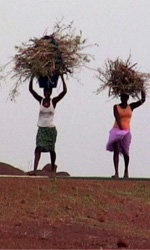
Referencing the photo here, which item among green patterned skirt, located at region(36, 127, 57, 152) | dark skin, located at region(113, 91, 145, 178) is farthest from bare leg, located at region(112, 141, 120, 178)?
green patterned skirt, located at region(36, 127, 57, 152)

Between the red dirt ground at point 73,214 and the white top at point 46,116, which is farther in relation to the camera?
the white top at point 46,116

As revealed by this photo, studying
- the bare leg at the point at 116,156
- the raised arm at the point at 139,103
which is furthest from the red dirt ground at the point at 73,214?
the raised arm at the point at 139,103

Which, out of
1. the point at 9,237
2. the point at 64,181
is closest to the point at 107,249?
the point at 9,237

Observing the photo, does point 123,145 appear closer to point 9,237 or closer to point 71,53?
point 71,53

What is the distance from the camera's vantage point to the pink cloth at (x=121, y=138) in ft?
55.9

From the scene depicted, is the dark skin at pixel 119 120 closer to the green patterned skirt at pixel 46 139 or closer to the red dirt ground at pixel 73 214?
→ the green patterned skirt at pixel 46 139

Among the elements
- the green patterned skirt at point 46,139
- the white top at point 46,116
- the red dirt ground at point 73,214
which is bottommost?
the red dirt ground at point 73,214

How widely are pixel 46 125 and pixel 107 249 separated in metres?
7.43

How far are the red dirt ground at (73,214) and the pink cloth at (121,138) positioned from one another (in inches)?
106

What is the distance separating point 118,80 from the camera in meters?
17.8

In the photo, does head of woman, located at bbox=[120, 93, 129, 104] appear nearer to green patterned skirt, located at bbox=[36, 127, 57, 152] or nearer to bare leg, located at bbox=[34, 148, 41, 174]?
green patterned skirt, located at bbox=[36, 127, 57, 152]

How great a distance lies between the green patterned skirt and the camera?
659 inches

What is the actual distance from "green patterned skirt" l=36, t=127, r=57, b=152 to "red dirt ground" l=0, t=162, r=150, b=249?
2.60 metres

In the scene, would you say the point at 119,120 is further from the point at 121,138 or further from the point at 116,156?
the point at 116,156
